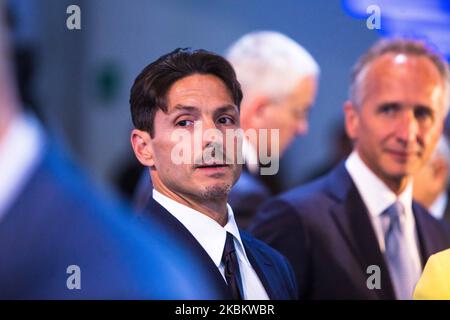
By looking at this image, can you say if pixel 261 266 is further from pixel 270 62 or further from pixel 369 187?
pixel 270 62

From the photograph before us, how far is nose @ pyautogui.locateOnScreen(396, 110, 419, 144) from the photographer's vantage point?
2977 mm

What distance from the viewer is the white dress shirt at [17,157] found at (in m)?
1.46

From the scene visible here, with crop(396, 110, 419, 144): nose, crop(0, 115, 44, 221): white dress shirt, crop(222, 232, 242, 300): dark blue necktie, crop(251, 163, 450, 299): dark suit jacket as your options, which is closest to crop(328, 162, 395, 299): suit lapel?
crop(251, 163, 450, 299): dark suit jacket

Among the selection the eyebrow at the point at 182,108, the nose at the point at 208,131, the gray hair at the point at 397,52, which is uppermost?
the gray hair at the point at 397,52

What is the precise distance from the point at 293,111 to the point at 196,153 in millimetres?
522

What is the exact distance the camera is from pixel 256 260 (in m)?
2.67

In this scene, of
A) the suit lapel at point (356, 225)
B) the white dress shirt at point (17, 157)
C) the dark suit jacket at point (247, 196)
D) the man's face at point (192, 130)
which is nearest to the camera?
the white dress shirt at point (17, 157)

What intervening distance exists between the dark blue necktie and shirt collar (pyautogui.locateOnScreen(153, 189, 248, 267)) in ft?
0.05

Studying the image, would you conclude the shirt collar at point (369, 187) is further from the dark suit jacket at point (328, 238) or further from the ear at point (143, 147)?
the ear at point (143, 147)

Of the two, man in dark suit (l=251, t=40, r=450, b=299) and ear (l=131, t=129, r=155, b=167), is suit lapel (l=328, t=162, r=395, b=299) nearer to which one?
man in dark suit (l=251, t=40, r=450, b=299)

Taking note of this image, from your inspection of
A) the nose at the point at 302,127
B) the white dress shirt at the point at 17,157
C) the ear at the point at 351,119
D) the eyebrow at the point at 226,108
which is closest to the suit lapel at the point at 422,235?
the ear at the point at 351,119

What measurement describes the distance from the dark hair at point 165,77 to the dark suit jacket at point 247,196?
0.98 ft

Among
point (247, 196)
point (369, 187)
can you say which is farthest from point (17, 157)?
point (369, 187)

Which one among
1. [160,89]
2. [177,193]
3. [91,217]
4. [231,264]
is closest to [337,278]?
[231,264]
